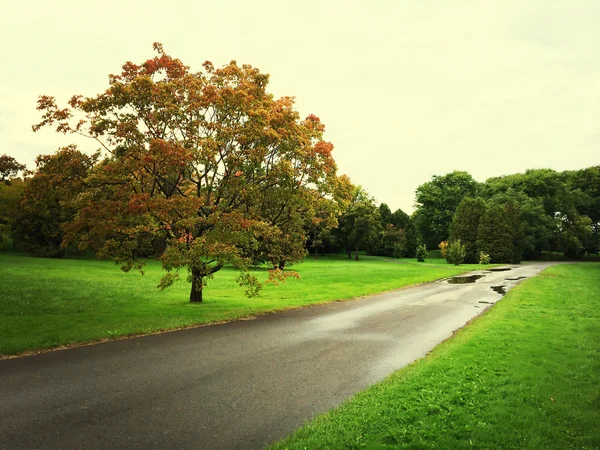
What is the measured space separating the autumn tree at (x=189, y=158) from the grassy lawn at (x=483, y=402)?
29.1ft

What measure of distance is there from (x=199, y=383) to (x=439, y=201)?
8938 centimetres

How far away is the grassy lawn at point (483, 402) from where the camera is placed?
488 cm

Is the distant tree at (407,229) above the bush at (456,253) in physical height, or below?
above

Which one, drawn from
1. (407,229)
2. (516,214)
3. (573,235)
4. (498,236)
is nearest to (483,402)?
(498,236)

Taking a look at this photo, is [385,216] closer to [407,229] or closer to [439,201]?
A: [407,229]

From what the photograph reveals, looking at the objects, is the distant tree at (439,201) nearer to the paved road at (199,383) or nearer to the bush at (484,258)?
the bush at (484,258)

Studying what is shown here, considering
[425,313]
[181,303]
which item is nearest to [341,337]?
[425,313]

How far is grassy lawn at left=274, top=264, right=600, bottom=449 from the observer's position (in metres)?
4.88

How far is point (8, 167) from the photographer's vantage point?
2195 inches

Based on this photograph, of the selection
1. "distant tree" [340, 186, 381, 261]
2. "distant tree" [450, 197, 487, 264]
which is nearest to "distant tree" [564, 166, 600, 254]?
"distant tree" [450, 197, 487, 264]

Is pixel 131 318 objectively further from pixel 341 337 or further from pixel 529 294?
pixel 529 294

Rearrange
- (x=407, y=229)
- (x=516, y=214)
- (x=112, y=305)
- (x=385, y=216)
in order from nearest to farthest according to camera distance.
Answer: (x=112, y=305)
(x=516, y=214)
(x=407, y=229)
(x=385, y=216)

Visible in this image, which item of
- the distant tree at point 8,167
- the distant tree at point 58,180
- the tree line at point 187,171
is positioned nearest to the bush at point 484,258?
the tree line at point 187,171

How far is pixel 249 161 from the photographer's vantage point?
587 inches
